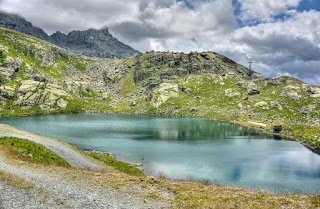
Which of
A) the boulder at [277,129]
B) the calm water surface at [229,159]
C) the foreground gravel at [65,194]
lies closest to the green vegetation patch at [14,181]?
the foreground gravel at [65,194]

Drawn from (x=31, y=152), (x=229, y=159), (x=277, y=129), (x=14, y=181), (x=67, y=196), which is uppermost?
(x=31, y=152)

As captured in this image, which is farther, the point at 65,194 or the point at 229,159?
the point at 229,159

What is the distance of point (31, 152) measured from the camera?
4900cm

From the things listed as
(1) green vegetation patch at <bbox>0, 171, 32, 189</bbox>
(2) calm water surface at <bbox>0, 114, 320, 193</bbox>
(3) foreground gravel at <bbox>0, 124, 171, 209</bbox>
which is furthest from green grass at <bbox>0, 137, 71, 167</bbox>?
(2) calm water surface at <bbox>0, 114, 320, 193</bbox>

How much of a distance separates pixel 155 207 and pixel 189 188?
21.5 feet

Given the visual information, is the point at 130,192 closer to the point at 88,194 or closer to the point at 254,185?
the point at 88,194

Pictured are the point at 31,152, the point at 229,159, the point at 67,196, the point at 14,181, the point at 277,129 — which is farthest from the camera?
the point at 277,129

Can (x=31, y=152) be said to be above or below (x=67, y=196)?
above

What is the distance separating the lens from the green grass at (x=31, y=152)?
4666 centimetres

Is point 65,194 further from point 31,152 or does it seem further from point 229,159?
point 229,159

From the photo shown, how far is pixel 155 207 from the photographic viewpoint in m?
26.6

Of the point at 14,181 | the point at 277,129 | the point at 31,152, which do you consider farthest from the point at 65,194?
the point at 277,129

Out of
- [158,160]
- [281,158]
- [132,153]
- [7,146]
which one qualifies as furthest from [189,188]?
[281,158]

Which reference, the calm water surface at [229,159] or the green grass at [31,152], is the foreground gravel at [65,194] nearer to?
the green grass at [31,152]
